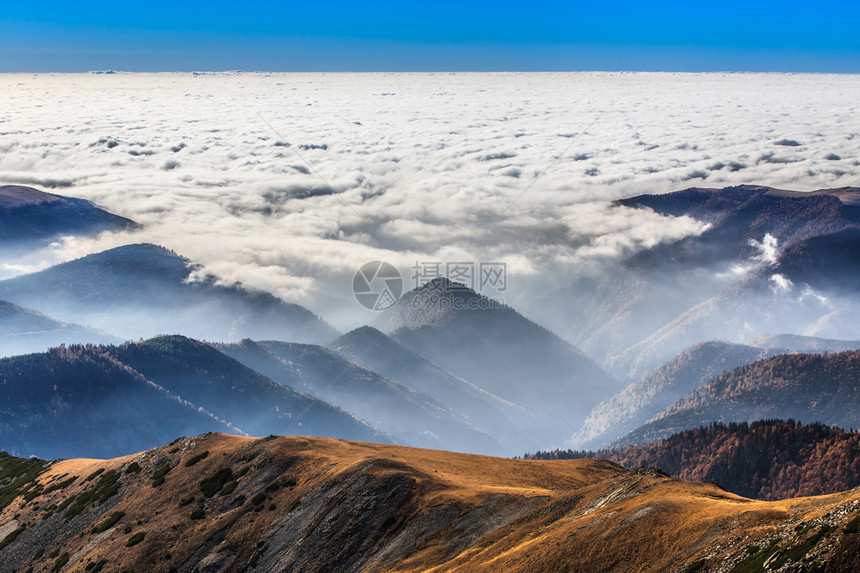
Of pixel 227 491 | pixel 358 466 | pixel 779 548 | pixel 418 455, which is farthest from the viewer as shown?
pixel 418 455

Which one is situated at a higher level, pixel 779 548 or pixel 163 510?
pixel 779 548

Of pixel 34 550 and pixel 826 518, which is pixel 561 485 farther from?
pixel 34 550

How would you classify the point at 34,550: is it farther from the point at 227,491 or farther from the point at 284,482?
the point at 284,482

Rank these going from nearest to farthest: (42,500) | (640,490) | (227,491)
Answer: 1. (640,490)
2. (227,491)
3. (42,500)

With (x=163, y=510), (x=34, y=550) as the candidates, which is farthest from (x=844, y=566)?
(x=34, y=550)

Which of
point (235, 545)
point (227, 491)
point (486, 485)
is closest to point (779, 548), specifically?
point (486, 485)

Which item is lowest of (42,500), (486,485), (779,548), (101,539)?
(42,500)

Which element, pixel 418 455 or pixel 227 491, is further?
pixel 418 455
